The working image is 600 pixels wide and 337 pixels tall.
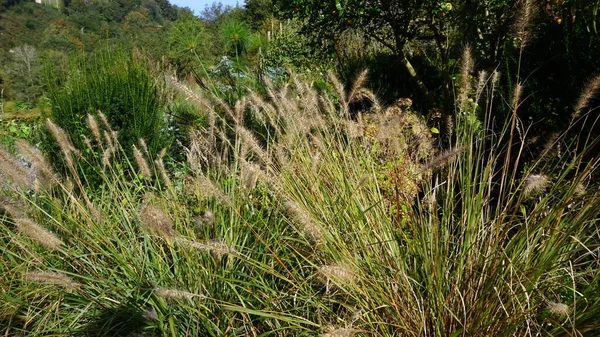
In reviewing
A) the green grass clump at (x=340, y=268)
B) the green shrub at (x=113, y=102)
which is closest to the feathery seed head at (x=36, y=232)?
the green grass clump at (x=340, y=268)

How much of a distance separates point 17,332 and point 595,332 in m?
2.38

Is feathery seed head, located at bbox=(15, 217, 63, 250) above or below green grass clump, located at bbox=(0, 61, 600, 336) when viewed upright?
above

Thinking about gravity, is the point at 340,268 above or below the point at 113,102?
below

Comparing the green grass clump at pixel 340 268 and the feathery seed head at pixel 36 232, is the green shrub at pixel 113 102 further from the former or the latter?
the feathery seed head at pixel 36 232

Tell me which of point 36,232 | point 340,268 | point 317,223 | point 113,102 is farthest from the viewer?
point 113,102

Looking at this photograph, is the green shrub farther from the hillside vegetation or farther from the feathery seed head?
the feathery seed head

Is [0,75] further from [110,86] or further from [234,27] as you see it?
[110,86]

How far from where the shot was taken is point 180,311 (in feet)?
6.75

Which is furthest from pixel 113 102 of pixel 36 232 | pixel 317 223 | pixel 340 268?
pixel 340 268

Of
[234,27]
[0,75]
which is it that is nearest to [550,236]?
[234,27]

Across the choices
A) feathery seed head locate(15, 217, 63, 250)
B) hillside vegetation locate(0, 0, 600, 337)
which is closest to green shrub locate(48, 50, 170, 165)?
hillside vegetation locate(0, 0, 600, 337)

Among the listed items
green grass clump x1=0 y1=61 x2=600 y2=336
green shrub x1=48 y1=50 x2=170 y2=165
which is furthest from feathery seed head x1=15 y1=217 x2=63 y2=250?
→ green shrub x1=48 y1=50 x2=170 y2=165

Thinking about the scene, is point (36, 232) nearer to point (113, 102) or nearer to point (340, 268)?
point (340, 268)

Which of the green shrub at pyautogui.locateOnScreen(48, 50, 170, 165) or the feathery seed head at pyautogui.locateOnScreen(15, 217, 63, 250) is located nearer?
the feathery seed head at pyautogui.locateOnScreen(15, 217, 63, 250)
